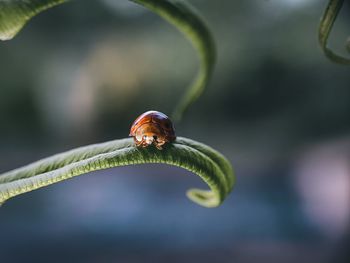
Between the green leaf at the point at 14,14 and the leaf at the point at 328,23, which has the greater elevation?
the leaf at the point at 328,23

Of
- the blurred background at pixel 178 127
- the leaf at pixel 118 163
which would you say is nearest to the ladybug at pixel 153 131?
the leaf at pixel 118 163

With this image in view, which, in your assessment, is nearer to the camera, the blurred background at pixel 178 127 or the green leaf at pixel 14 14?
the green leaf at pixel 14 14

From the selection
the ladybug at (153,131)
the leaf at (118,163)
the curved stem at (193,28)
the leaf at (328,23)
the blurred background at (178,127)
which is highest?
the blurred background at (178,127)

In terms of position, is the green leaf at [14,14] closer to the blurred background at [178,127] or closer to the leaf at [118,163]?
the leaf at [118,163]

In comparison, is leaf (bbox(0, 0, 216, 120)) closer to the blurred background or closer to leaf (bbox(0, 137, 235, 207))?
leaf (bbox(0, 137, 235, 207))

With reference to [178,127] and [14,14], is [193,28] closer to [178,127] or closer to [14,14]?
[14,14]

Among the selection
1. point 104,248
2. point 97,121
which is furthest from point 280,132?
point 104,248

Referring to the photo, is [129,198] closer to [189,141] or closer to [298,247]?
[298,247]
